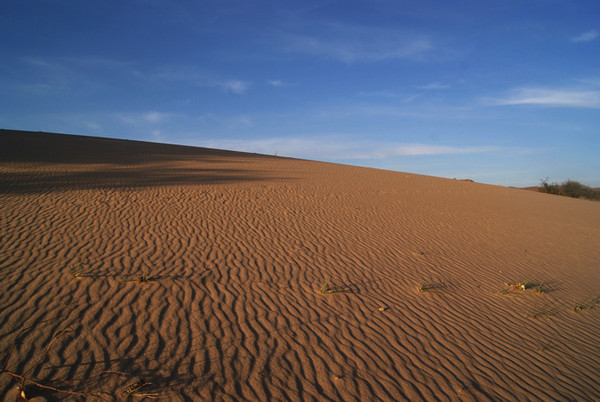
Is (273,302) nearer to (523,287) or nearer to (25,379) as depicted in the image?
(25,379)

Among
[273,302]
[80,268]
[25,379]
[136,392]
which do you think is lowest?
[136,392]

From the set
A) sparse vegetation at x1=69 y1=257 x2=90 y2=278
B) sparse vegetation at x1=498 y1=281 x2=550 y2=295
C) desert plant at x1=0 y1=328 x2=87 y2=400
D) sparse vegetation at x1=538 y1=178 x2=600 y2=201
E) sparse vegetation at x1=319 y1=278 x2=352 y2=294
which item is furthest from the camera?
sparse vegetation at x1=538 y1=178 x2=600 y2=201

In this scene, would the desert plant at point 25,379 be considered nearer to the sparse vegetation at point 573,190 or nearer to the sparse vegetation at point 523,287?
the sparse vegetation at point 523,287

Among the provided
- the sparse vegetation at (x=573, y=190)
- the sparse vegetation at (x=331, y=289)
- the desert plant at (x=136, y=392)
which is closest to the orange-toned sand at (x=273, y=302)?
the desert plant at (x=136, y=392)

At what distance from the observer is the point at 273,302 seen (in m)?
5.56

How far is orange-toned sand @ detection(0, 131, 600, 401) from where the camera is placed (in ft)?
12.8

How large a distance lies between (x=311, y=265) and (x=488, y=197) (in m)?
18.0

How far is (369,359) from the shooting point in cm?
439

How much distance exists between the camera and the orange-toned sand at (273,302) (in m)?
3.90

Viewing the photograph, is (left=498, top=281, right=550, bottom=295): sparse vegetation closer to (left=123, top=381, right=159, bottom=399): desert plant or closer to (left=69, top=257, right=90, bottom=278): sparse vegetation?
(left=123, top=381, right=159, bottom=399): desert plant

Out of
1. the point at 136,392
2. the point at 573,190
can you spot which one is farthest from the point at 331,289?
the point at 573,190

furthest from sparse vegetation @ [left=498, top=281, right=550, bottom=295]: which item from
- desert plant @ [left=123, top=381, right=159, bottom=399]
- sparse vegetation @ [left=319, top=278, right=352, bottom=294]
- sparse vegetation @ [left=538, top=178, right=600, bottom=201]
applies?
sparse vegetation @ [left=538, top=178, right=600, bottom=201]

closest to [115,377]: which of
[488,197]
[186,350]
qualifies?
[186,350]

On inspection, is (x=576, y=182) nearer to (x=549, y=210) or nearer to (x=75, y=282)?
(x=549, y=210)
